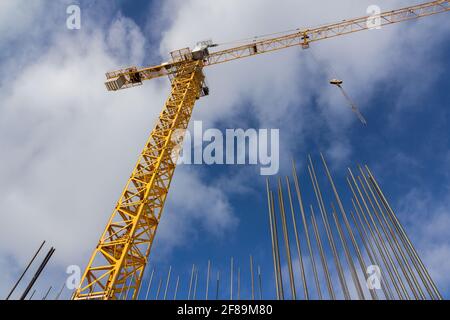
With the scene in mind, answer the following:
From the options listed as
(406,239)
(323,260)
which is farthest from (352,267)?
(406,239)

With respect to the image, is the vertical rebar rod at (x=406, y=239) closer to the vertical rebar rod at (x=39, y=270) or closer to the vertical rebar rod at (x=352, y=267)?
the vertical rebar rod at (x=352, y=267)

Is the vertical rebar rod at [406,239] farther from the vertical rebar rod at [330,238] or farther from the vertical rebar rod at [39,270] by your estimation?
the vertical rebar rod at [39,270]

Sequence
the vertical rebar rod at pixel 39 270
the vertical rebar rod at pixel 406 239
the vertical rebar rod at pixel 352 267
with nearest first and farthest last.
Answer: the vertical rebar rod at pixel 352 267, the vertical rebar rod at pixel 406 239, the vertical rebar rod at pixel 39 270

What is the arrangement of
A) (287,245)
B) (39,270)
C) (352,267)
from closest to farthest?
1. (352,267)
2. (287,245)
3. (39,270)

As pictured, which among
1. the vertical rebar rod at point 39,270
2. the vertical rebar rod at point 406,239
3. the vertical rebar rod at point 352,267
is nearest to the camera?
the vertical rebar rod at point 352,267

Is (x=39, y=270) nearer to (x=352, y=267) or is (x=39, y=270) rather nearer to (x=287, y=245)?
(x=287, y=245)

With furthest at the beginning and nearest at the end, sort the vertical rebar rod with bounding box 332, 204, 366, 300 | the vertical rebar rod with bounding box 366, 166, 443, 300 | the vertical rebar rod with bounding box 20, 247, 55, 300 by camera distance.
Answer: the vertical rebar rod with bounding box 20, 247, 55, 300
the vertical rebar rod with bounding box 366, 166, 443, 300
the vertical rebar rod with bounding box 332, 204, 366, 300

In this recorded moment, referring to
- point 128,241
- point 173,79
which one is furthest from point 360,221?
point 173,79

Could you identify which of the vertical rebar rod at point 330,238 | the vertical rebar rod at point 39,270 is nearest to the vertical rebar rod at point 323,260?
the vertical rebar rod at point 330,238

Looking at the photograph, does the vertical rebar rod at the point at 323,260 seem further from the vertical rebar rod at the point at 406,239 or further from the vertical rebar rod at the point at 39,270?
the vertical rebar rod at the point at 39,270

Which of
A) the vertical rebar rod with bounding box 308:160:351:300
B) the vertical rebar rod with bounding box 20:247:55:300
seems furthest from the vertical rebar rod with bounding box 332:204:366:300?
the vertical rebar rod with bounding box 20:247:55:300

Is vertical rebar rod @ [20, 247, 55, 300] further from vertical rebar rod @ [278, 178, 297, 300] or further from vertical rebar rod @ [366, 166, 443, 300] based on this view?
vertical rebar rod @ [366, 166, 443, 300]

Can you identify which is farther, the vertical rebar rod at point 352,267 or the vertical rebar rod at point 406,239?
the vertical rebar rod at point 406,239
